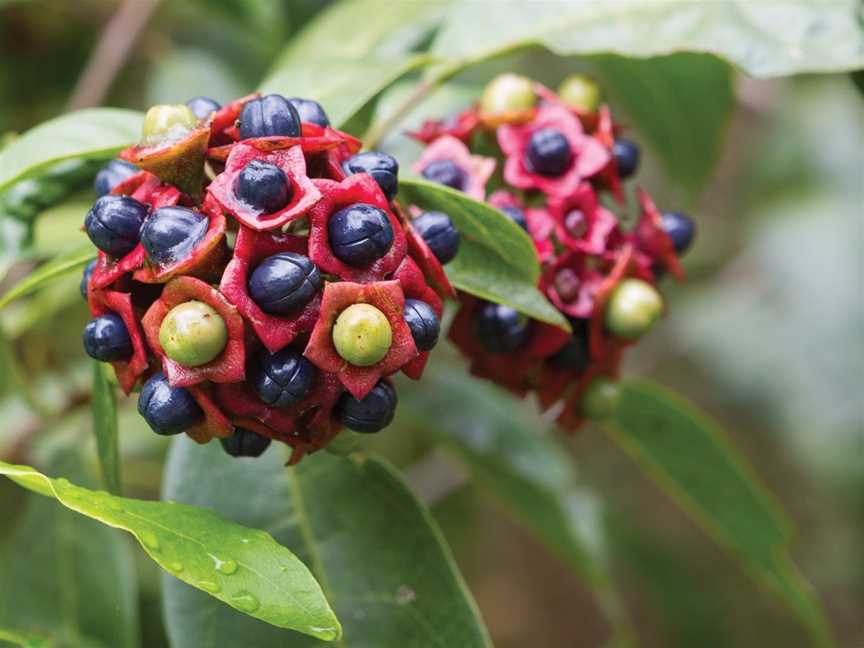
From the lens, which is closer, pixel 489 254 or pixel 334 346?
pixel 334 346

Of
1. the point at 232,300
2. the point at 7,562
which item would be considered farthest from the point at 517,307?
the point at 7,562

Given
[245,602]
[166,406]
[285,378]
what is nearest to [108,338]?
[166,406]

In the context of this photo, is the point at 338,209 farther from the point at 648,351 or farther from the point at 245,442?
the point at 648,351

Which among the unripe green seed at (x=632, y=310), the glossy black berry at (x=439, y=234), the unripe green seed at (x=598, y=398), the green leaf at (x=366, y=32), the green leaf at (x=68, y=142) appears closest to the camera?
the glossy black berry at (x=439, y=234)

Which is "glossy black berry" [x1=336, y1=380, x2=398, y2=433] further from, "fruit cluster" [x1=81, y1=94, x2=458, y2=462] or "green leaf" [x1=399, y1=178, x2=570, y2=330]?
"green leaf" [x1=399, y1=178, x2=570, y2=330]

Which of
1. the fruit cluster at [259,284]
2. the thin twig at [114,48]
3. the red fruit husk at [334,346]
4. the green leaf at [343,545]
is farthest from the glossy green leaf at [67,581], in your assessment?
the thin twig at [114,48]

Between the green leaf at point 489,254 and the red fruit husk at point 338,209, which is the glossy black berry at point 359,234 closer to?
the red fruit husk at point 338,209

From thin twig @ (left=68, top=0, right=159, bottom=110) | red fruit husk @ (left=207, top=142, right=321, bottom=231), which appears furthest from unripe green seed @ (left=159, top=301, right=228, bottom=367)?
thin twig @ (left=68, top=0, right=159, bottom=110)
